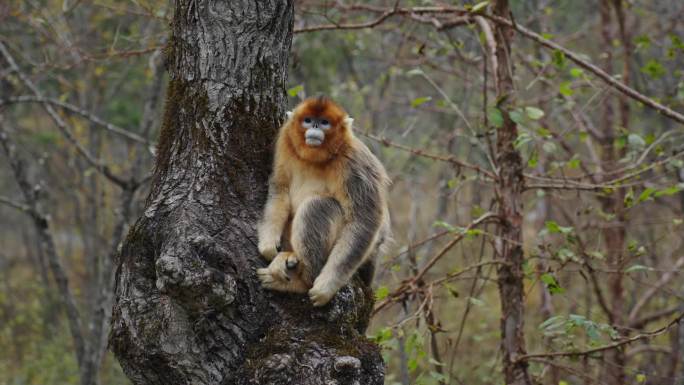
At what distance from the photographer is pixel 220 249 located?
2596 millimetres

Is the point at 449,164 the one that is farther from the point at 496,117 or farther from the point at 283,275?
the point at 283,275

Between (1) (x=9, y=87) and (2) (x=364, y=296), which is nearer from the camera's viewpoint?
(2) (x=364, y=296)

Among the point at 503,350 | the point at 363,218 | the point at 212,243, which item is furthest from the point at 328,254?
the point at 503,350

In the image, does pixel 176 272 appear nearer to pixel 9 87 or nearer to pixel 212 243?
pixel 212 243

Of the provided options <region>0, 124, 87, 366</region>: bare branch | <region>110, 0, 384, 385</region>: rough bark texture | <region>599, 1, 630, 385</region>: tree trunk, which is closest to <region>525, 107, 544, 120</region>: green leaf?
<region>110, 0, 384, 385</region>: rough bark texture

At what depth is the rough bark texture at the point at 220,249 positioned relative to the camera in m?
2.52

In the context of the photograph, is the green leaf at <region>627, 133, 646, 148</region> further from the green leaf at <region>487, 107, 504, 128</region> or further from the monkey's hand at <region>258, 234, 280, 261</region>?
the monkey's hand at <region>258, 234, 280, 261</region>

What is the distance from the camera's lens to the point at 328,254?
3184 millimetres

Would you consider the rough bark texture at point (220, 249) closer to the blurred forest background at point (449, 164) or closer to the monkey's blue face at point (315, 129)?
the monkey's blue face at point (315, 129)

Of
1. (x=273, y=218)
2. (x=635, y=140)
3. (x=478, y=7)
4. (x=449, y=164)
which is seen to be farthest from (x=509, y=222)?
(x=273, y=218)

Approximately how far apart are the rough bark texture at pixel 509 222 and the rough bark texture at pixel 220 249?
149 cm

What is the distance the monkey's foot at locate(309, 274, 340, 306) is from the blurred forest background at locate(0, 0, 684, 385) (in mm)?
809

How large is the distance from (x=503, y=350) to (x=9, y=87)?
263 inches

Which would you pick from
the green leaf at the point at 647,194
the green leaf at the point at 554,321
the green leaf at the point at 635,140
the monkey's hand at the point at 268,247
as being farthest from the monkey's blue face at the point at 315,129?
the green leaf at the point at 635,140
